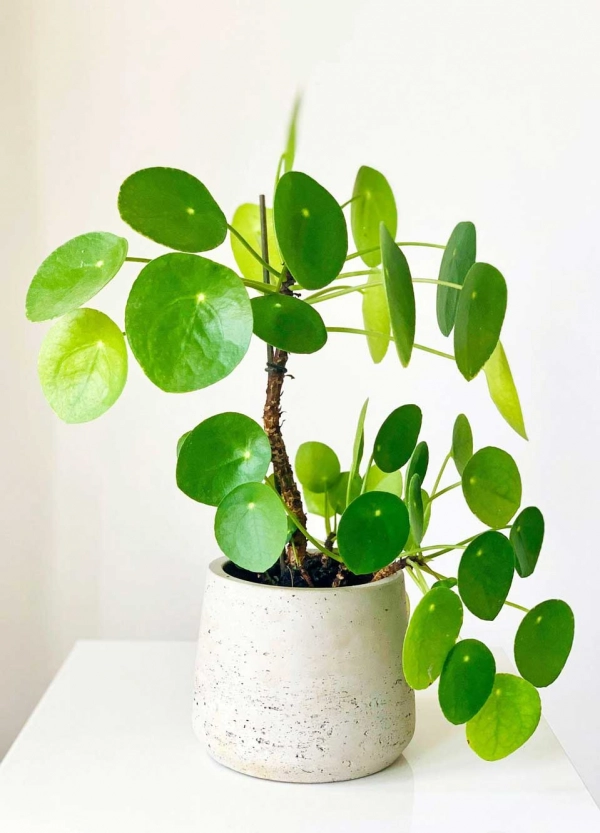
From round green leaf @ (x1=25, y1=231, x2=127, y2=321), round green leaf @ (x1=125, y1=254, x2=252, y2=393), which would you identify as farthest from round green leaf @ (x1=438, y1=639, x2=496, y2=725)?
round green leaf @ (x1=25, y1=231, x2=127, y2=321)

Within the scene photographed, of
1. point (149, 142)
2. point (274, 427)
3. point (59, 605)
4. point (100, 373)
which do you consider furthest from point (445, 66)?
point (59, 605)

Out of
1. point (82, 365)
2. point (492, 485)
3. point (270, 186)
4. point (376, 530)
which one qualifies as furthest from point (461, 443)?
point (270, 186)

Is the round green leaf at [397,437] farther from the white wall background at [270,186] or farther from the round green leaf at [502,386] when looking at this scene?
the white wall background at [270,186]

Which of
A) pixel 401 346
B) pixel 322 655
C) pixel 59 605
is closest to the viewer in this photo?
pixel 401 346

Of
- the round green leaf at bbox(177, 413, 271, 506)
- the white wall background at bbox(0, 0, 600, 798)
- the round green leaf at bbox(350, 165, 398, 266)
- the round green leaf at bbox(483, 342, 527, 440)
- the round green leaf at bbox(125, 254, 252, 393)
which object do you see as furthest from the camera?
the white wall background at bbox(0, 0, 600, 798)

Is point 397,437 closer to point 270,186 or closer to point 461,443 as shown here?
point 461,443

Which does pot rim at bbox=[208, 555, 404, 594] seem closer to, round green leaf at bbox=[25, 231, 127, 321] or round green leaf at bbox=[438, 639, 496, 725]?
round green leaf at bbox=[438, 639, 496, 725]

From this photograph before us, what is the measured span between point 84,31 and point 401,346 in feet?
3.40

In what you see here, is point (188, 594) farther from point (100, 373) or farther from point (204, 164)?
point (100, 373)

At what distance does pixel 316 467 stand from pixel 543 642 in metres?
0.35

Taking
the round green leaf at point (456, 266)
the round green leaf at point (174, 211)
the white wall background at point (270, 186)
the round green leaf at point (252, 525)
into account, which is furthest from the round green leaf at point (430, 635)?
the white wall background at point (270, 186)

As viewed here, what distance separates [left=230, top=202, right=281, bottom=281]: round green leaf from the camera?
995 millimetres

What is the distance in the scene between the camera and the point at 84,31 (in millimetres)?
1433

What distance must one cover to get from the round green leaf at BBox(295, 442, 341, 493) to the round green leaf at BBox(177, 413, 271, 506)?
0.29m
